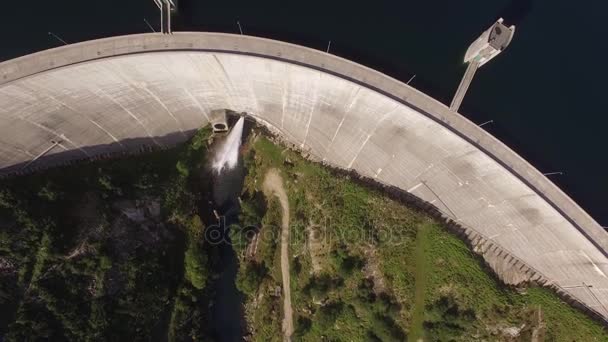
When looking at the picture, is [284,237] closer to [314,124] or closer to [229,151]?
[229,151]

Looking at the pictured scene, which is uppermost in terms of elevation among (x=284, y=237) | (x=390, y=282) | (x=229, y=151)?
(x=229, y=151)

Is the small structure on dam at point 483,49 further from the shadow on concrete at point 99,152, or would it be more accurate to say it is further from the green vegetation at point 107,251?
the shadow on concrete at point 99,152

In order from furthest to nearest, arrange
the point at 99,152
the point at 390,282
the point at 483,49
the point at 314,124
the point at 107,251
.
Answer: the point at 390,282
the point at 99,152
the point at 314,124
the point at 107,251
the point at 483,49

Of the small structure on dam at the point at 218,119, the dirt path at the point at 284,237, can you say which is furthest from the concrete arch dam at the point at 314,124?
the dirt path at the point at 284,237

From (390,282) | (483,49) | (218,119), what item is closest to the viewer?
(483,49)

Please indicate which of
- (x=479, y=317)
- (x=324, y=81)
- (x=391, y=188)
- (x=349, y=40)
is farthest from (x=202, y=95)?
(x=479, y=317)

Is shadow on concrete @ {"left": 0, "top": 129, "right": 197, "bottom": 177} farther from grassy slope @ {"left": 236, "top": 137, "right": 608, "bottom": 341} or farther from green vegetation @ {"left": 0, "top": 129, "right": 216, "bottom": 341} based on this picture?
grassy slope @ {"left": 236, "top": 137, "right": 608, "bottom": 341}

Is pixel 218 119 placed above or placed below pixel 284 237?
above

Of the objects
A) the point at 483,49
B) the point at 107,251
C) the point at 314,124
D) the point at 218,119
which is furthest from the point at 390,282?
the point at 107,251
